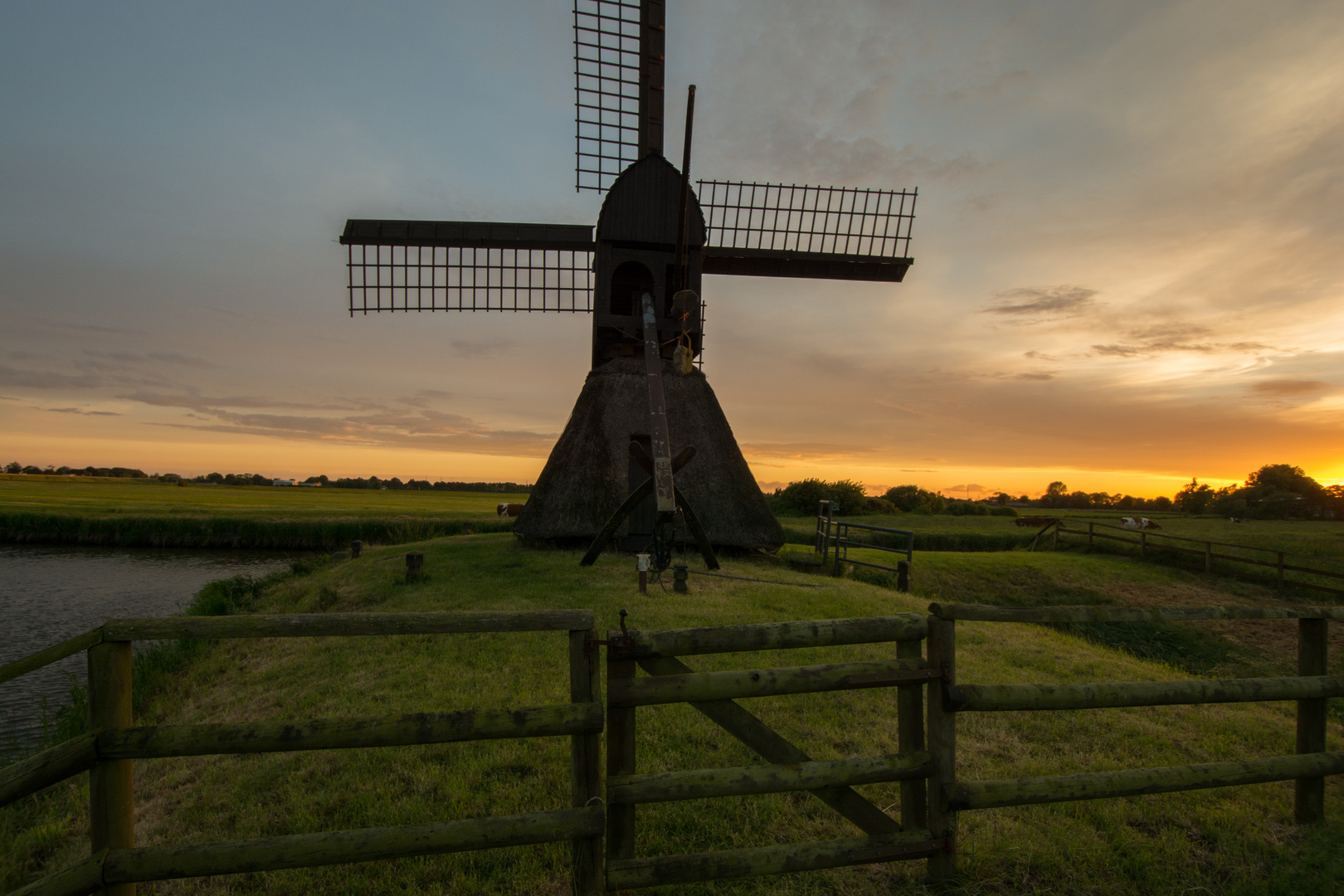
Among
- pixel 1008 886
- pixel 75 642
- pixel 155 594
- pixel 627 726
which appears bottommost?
pixel 155 594

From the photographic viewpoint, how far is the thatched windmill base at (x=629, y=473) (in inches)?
607

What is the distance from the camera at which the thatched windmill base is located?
15.4m

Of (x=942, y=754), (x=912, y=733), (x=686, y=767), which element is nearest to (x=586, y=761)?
(x=686, y=767)

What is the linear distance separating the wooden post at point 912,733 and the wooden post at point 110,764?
13.7 feet

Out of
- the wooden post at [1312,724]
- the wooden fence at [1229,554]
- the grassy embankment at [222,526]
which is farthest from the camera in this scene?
the grassy embankment at [222,526]

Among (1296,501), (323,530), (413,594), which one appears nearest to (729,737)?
(413,594)

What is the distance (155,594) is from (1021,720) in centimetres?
2309

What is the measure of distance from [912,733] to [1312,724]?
3.34 meters

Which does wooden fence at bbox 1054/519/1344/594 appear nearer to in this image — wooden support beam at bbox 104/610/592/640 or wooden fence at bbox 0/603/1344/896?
wooden fence at bbox 0/603/1344/896

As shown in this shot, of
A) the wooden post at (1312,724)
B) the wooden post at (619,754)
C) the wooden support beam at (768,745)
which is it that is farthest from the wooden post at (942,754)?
the wooden post at (1312,724)

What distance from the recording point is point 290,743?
3.23 m

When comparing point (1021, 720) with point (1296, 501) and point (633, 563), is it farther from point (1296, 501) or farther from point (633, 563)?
point (1296, 501)

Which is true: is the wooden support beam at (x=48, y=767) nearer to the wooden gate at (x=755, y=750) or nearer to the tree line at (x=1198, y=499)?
the wooden gate at (x=755, y=750)

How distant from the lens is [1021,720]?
626 centimetres
